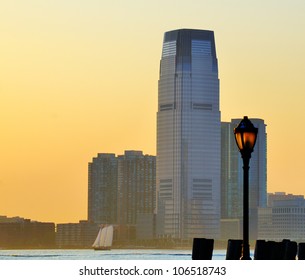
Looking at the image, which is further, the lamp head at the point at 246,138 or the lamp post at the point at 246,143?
the lamp head at the point at 246,138

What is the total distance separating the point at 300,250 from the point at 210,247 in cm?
410

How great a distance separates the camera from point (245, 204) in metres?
22.5

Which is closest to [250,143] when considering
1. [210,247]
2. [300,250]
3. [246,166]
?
[246,166]

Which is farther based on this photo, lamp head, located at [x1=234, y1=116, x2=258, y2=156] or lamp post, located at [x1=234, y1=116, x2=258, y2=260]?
lamp head, located at [x1=234, y1=116, x2=258, y2=156]
